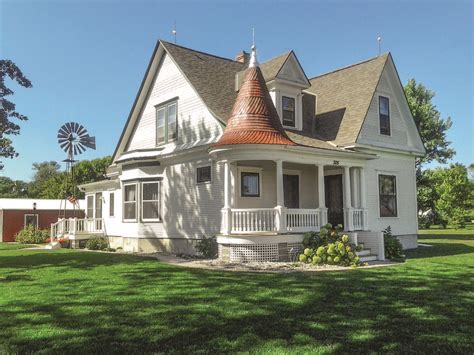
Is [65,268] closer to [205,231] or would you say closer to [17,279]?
[17,279]

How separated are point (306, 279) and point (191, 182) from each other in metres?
8.04

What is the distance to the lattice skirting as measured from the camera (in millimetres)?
13352

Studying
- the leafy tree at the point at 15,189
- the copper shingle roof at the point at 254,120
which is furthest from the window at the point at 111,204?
the leafy tree at the point at 15,189

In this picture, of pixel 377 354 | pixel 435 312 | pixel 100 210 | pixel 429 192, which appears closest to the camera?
pixel 377 354

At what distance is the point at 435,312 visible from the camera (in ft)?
21.8

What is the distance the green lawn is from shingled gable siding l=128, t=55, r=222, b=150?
740 cm

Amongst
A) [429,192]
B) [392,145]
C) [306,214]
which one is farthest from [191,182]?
[429,192]

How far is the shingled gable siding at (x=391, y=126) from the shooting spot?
57.8 feet

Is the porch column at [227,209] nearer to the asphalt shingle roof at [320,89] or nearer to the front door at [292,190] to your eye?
the asphalt shingle roof at [320,89]

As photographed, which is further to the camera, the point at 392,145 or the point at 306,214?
the point at 392,145

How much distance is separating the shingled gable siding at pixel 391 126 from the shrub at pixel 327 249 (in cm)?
486

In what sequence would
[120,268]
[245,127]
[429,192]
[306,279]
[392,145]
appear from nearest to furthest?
[306,279] < [120,268] < [245,127] < [392,145] < [429,192]

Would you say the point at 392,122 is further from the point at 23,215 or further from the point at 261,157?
the point at 23,215

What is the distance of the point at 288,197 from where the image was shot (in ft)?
55.5
